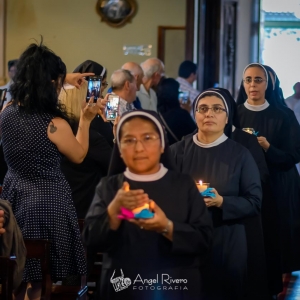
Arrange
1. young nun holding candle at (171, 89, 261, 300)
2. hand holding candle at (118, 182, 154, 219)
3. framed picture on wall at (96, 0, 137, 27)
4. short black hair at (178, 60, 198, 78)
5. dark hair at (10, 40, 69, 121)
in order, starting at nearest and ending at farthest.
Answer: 1. hand holding candle at (118, 182, 154, 219)
2. young nun holding candle at (171, 89, 261, 300)
3. dark hair at (10, 40, 69, 121)
4. short black hair at (178, 60, 198, 78)
5. framed picture on wall at (96, 0, 137, 27)

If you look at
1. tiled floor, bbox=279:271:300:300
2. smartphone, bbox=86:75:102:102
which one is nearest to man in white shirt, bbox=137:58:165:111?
tiled floor, bbox=279:271:300:300

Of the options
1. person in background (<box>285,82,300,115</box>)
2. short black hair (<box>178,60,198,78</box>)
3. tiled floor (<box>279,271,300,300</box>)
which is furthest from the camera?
short black hair (<box>178,60,198,78</box>)

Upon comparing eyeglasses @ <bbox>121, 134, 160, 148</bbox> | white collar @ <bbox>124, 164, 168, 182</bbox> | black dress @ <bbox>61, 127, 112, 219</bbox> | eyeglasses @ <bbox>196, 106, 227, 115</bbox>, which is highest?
eyeglasses @ <bbox>196, 106, 227, 115</bbox>

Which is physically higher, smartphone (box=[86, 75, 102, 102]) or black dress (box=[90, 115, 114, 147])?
smartphone (box=[86, 75, 102, 102])

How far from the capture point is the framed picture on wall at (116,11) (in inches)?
531

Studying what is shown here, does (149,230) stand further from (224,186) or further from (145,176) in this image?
(224,186)

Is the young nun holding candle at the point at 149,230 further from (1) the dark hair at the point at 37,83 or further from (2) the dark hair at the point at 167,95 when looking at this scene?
(2) the dark hair at the point at 167,95

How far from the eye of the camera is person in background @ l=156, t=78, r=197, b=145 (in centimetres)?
820

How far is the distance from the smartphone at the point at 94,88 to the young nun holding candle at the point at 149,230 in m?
1.50

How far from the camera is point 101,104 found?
5.29 meters

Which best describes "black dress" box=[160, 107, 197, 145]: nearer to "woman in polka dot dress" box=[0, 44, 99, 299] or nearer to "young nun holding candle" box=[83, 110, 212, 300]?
"woman in polka dot dress" box=[0, 44, 99, 299]

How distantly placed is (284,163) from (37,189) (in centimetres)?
245

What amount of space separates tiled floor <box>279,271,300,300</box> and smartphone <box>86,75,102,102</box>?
2.58 meters

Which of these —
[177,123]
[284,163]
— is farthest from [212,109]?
[177,123]
